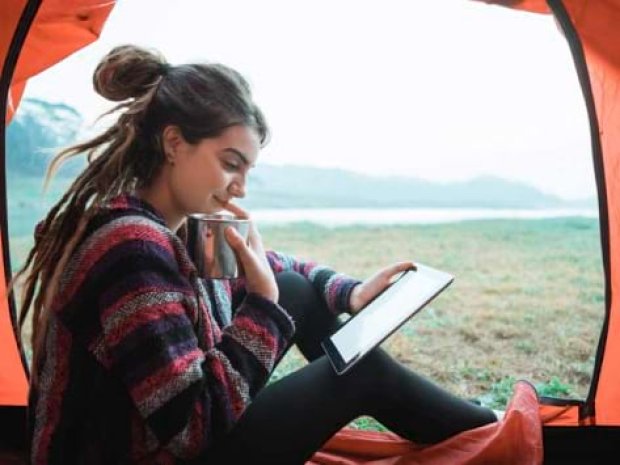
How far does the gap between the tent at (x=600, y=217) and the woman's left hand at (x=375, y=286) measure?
0.89ft

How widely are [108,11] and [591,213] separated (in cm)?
368

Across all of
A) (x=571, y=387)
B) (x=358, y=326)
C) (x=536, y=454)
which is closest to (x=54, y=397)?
(x=358, y=326)

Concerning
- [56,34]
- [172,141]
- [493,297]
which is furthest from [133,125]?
[493,297]

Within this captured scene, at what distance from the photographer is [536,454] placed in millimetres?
1146

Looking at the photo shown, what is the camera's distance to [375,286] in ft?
4.01

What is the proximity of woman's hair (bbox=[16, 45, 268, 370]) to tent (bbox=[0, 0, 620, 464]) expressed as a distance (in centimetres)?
42

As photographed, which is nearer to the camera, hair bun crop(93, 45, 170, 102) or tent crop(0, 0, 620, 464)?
hair bun crop(93, 45, 170, 102)

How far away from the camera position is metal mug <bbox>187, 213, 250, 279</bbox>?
973mm

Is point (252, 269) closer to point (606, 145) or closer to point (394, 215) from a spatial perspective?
point (606, 145)

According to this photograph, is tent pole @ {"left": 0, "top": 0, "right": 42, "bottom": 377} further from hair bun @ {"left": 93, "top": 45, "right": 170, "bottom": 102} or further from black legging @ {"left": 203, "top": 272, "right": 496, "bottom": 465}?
black legging @ {"left": 203, "top": 272, "right": 496, "bottom": 465}

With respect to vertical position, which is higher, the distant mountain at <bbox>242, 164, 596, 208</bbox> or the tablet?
the tablet

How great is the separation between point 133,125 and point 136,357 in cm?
36

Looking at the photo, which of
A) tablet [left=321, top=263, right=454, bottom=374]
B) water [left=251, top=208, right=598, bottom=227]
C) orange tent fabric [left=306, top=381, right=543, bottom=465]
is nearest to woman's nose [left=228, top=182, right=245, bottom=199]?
tablet [left=321, top=263, right=454, bottom=374]

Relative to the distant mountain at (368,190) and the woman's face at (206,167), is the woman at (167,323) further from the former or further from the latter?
the distant mountain at (368,190)
